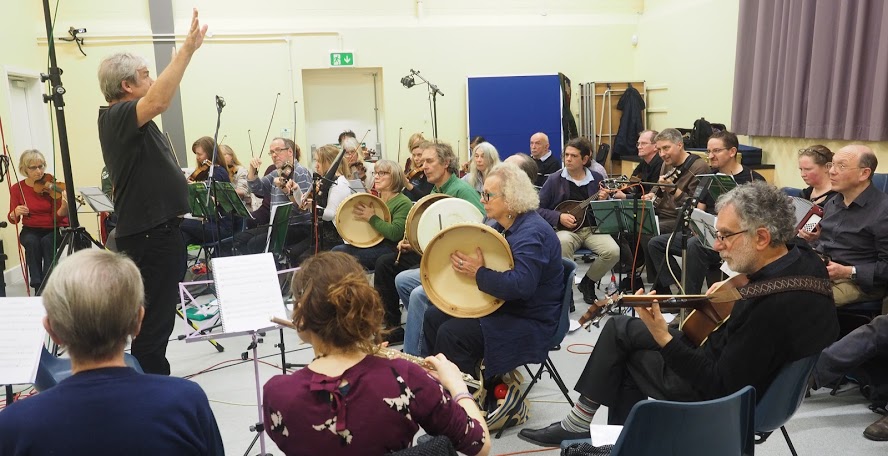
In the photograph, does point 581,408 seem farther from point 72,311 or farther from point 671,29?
point 671,29

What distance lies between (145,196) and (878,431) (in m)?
3.40

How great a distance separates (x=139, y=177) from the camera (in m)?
2.82

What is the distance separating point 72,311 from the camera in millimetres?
1331

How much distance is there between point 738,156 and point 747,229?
3894 millimetres

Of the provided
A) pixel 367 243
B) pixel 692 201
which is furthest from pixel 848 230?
pixel 367 243

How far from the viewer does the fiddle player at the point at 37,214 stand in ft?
19.7

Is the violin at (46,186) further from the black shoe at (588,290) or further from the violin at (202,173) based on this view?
the black shoe at (588,290)

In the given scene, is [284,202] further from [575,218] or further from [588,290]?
[588,290]

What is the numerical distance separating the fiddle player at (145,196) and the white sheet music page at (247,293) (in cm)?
29

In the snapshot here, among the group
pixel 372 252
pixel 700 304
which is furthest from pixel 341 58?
pixel 700 304

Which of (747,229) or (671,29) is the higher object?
(671,29)

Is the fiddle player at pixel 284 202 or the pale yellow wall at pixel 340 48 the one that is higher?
the pale yellow wall at pixel 340 48

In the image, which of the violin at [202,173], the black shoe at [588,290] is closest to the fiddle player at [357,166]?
the violin at [202,173]

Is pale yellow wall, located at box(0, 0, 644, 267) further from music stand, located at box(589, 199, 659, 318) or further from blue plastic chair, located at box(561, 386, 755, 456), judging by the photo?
blue plastic chair, located at box(561, 386, 755, 456)
